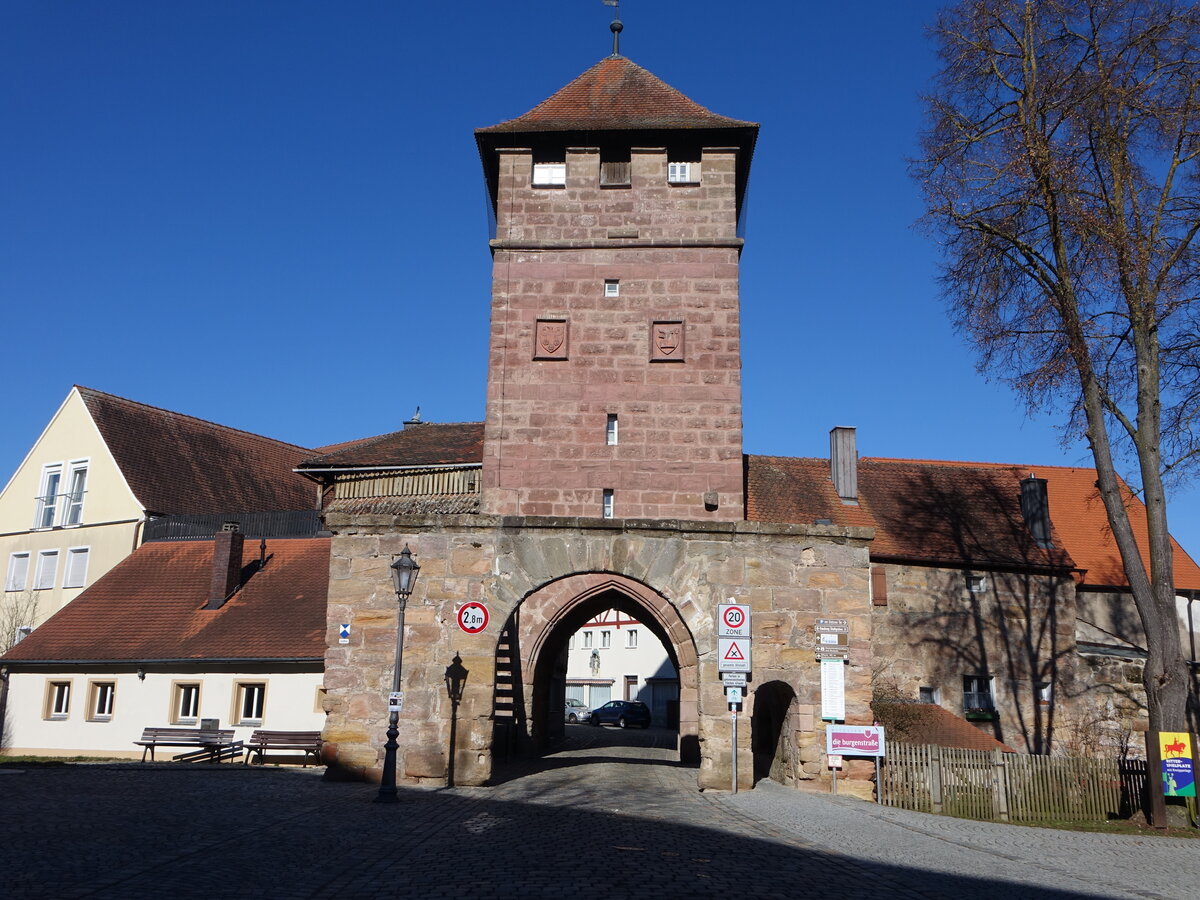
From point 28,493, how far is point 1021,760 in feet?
113

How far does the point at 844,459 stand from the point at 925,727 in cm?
1209

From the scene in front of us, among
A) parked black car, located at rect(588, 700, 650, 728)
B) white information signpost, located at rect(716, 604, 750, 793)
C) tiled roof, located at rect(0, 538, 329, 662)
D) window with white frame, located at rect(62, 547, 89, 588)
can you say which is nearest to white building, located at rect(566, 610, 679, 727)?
parked black car, located at rect(588, 700, 650, 728)

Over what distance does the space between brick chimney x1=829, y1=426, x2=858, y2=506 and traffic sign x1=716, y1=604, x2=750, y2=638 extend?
1801 centimetres

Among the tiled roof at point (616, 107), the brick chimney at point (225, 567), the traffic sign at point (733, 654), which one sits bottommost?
the traffic sign at point (733, 654)

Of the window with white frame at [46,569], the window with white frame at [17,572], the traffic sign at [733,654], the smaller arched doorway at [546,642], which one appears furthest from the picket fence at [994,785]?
the window with white frame at [17,572]

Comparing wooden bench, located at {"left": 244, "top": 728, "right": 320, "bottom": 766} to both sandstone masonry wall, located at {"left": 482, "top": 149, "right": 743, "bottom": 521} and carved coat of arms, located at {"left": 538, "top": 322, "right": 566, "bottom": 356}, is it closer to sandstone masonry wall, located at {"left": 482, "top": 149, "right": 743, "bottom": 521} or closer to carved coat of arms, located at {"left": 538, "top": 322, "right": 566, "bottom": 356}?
sandstone masonry wall, located at {"left": 482, "top": 149, "right": 743, "bottom": 521}

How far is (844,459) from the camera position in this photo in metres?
32.5

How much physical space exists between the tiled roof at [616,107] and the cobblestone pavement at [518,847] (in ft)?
54.5

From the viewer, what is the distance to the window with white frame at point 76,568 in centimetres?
3538

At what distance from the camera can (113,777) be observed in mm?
15117

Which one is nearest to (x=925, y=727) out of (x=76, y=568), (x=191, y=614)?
(x=191, y=614)

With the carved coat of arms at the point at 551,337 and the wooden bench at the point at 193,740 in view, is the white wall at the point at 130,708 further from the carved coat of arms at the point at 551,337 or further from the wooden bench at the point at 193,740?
the carved coat of arms at the point at 551,337

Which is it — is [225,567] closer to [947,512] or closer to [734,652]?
[734,652]

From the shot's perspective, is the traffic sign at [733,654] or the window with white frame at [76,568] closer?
the traffic sign at [733,654]
